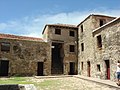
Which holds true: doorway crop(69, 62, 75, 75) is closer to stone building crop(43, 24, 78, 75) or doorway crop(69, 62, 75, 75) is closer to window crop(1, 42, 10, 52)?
stone building crop(43, 24, 78, 75)

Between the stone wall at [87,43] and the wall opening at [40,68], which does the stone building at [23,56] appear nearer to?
the wall opening at [40,68]

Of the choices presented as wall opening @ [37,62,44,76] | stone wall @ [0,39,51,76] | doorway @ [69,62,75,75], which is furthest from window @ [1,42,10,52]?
doorway @ [69,62,75,75]

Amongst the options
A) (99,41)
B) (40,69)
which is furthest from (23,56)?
(99,41)

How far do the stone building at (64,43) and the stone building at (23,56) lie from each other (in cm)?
163

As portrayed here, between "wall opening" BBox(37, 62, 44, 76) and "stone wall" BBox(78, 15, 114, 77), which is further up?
"stone wall" BBox(78, 15, 114, 77)

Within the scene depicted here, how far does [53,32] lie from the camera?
2538 centimetres

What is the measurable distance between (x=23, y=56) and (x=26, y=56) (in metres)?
0.41

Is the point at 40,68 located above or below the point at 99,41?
below

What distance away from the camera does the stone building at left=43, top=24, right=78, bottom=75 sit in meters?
25.3

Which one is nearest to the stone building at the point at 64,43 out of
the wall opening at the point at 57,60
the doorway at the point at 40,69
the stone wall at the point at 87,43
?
the wall opening at the point at 57,60

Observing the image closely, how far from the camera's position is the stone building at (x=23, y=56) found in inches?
891

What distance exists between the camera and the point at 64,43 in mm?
25688

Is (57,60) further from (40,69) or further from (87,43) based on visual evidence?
(87,43)

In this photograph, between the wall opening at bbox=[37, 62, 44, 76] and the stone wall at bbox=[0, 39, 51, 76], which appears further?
the wall opening at bbox=[37, 62, 44, 76]
